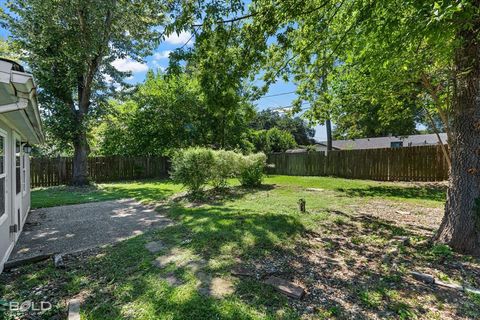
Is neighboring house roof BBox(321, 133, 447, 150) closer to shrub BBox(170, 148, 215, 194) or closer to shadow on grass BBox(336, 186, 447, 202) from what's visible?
shadow on grass BBox(336, 186, 447, 202)

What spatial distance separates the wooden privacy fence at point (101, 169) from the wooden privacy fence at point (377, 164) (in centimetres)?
843

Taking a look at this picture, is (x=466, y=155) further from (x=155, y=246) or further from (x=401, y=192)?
(x=401, y=192)

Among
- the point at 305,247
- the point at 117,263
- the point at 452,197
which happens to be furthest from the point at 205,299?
the point at 452,197

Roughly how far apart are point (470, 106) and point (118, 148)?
56.0 ft

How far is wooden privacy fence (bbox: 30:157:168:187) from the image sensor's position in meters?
12.5

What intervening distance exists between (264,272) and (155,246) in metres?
1.87

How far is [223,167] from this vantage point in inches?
354

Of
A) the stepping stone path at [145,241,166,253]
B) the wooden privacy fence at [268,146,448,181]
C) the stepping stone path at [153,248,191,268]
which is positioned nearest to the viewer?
the stepping stone path at [153,248,191,268]

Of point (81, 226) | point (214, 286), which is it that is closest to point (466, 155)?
point (214, 286)

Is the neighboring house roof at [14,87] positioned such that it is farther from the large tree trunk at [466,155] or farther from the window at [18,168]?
the large tree trunk at [466,155]

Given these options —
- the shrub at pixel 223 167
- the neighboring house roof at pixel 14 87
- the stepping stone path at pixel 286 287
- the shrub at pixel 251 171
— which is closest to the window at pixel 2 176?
the neighboring house roof at pixel 14 87

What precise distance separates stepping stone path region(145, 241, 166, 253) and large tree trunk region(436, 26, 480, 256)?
4.10 metres

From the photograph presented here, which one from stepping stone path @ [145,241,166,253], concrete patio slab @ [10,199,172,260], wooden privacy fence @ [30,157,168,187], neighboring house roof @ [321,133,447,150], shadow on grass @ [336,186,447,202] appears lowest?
concrete patio slab @ [10,199,172,260]

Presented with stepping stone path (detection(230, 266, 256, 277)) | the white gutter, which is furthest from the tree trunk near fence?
stepping stone path (detection(230, 266, 256, 277))
